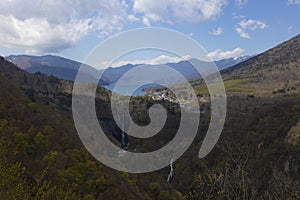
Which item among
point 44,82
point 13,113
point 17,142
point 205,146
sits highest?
→ point 44,82

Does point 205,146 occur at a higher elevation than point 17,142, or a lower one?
lower

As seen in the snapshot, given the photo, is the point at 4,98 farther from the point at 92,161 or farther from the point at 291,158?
the point at 291,158

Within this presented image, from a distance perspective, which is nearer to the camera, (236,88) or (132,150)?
(132,150)

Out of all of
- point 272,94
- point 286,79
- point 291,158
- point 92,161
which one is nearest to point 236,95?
point 272,94

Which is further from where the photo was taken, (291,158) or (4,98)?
(291,158)

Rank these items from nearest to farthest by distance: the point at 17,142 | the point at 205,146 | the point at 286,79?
the point at 17,142 → the point at 205,146 → the point at 286,79

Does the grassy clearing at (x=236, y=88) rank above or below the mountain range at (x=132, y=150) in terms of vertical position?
above

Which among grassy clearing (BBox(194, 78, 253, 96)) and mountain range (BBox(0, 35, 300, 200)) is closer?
mountain range (BBox(0, 35, 300, 200))

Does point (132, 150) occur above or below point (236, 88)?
below

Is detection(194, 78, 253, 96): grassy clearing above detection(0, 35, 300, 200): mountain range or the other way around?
above

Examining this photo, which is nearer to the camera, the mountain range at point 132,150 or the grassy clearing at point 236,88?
the mountain range at point 132,150

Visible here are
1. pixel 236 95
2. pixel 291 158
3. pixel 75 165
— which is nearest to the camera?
pixel 75 165
